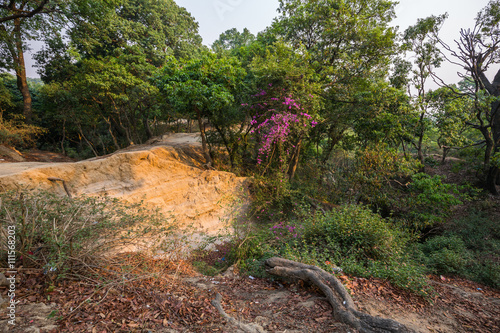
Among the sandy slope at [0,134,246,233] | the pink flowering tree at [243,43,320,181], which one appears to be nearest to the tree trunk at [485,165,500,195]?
the pink flowering tree at [243,43,320,181]

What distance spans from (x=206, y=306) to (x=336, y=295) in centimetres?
203

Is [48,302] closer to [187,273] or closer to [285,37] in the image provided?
[187,273]

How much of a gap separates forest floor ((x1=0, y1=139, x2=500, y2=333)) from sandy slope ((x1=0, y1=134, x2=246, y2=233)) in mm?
2735

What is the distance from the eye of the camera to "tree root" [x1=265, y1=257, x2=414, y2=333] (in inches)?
109

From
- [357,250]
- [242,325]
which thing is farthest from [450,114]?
[242,325]

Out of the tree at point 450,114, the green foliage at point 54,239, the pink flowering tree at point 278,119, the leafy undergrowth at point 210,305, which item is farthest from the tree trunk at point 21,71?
the tree at point 450,114

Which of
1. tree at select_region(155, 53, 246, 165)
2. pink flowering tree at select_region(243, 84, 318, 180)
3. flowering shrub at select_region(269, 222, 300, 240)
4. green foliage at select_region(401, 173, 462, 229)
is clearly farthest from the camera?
pink flowering tree at select_region(243, 84, 318, 180)

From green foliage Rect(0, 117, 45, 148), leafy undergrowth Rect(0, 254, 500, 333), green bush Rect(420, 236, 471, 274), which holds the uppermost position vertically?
green foliage Rect(0, 117, 45, 148)

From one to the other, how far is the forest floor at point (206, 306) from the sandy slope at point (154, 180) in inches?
108

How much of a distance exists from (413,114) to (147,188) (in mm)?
11642

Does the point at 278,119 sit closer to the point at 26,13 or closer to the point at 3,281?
Answer: the point at 3,281

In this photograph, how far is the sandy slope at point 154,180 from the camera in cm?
563

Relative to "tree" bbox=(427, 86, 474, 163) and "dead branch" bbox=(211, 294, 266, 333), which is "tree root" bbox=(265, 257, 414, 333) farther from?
"tree" bbox=(427, 86, 474, 163)

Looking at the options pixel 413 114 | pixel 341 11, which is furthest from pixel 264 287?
pixel 341 11
